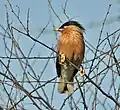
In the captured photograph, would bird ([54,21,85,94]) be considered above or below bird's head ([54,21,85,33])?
below

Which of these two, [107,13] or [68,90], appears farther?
[68,90]

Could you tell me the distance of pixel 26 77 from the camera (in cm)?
381

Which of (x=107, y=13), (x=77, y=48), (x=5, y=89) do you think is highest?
(x=77, y=48)

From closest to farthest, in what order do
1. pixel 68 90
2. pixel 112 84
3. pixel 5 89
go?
pixel 5 89, pixel 112 84, pixel 68 90

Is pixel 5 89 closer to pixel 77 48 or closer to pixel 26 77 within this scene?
pixel 26 77

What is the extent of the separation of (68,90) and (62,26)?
2.68ft

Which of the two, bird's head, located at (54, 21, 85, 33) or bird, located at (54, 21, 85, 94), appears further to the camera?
bird's head, located at (54, 21, 85, 33)

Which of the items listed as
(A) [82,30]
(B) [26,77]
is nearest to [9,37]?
(B) [26,77]

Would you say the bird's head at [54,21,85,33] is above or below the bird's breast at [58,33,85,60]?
above

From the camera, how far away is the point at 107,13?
3.62 m

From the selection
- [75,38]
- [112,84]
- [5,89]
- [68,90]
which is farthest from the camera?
[75,38]

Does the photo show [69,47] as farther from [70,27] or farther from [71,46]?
[70,27]

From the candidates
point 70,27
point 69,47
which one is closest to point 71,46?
point 69,47

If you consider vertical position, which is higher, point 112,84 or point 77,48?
point 77,48
